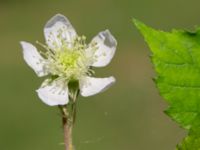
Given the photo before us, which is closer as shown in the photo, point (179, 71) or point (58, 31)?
point (179, 71)

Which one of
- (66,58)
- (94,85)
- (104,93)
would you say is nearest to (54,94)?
(94,85)

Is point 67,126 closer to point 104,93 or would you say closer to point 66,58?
point 66,58

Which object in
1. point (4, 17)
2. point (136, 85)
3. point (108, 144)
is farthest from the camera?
point (4, 17)

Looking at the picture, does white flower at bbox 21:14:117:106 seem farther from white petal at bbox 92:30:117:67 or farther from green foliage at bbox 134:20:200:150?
green foliage at bbox 134:20:200:150

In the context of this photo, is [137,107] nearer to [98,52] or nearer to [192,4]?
[192,4]

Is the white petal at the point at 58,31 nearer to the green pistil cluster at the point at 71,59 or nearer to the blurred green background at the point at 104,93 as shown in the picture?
the green pistil cluster at the point at 71,59

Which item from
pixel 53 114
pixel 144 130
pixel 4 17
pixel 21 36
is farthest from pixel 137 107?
pixel 4 17

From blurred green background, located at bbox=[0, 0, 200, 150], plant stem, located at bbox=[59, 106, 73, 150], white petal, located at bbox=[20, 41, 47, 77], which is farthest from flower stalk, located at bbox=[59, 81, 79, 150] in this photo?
blurred green background, located at bbox=[0, 0, 200, 150]
